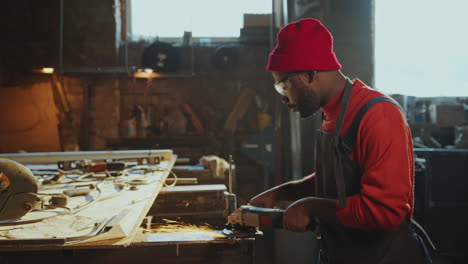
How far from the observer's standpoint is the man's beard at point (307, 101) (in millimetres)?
1851

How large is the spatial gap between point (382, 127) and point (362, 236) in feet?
1.79

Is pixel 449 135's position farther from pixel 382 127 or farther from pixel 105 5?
pixel 105 5

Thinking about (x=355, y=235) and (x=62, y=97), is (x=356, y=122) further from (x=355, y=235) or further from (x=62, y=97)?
(x=62, y=97)

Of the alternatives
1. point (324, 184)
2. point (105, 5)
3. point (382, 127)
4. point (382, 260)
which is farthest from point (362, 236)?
point (105, 5)

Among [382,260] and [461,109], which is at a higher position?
[461,109]

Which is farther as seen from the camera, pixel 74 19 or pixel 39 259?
pixel 74 19

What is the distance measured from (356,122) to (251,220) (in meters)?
0.65

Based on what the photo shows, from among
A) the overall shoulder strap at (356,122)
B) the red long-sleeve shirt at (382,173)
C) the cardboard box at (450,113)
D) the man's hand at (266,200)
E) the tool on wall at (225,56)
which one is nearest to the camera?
the red long-sleeve shirt at (382,173)

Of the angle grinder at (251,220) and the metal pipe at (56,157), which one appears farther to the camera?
the metal pipe at (56,157)

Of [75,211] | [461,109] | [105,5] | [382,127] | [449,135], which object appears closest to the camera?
[382,127]

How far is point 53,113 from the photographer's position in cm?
802

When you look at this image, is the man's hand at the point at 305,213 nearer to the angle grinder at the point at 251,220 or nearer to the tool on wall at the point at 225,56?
the angle grinder at the point at 251,220

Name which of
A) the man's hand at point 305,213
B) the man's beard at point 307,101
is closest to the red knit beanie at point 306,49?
the man's beard at point 307,101

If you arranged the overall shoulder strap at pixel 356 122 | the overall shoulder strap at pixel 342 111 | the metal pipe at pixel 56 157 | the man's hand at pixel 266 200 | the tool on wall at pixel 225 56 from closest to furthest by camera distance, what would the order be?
the overall shoulder strap at pixel 356 122 → the overall shoulder strap at pixel 342 111 → the man's hand at pixel 266 200 → the metal pipe at pixel 56 157 → the tool on wall at pixel 225 56
